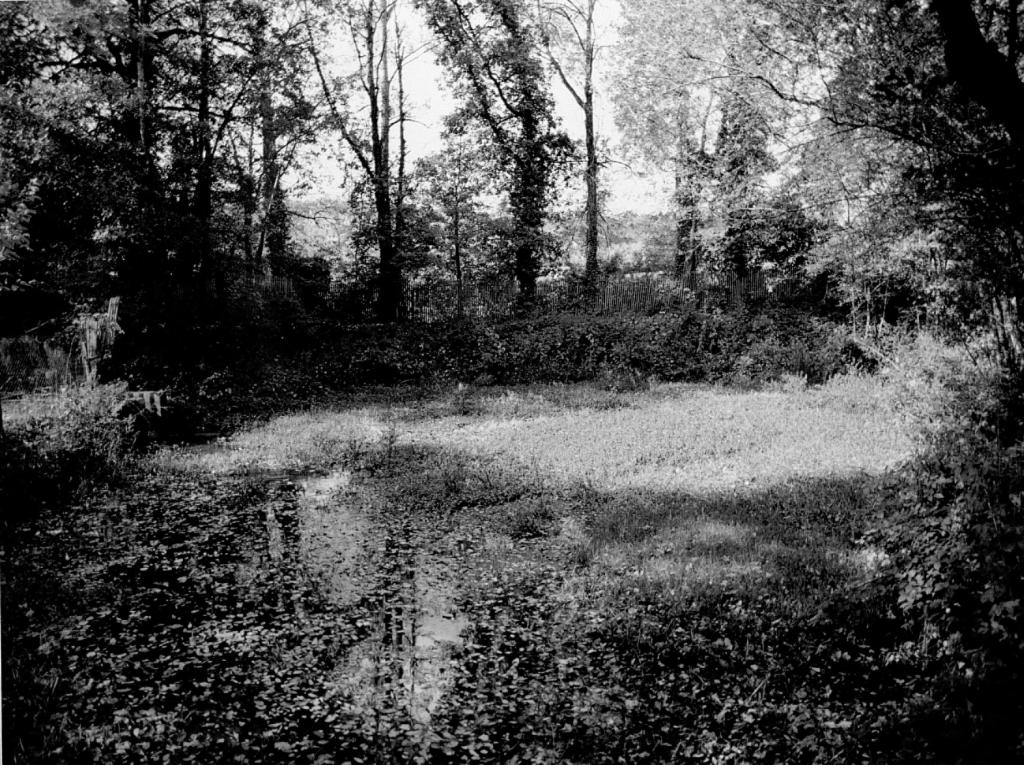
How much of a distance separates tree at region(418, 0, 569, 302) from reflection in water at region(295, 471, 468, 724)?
722 inches

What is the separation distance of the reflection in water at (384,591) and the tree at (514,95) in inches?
722

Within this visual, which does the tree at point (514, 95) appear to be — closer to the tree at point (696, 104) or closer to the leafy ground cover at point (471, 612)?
the tree at point (696, 104)

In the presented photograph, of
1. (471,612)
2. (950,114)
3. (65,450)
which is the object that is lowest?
(471,612)

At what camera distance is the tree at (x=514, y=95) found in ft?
89.2

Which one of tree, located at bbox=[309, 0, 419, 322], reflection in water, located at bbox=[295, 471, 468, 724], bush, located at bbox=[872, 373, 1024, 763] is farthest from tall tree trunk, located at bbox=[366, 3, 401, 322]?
bush, located at bbox=[872, 373, 1024, 763]

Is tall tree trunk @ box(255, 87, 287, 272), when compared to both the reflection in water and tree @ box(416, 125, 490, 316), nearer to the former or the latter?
tree @ box(416, 125, 490, 316)

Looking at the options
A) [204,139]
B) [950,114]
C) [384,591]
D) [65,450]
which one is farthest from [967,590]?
[204,139]

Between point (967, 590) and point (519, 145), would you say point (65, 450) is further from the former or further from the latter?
point (519, 145)

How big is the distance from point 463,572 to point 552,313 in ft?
60.5

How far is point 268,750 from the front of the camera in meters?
4.62

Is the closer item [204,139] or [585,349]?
[204,139]

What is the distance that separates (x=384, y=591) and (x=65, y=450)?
22.1ft

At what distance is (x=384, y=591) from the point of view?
7.11 metres

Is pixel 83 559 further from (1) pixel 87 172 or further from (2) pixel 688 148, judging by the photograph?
(2) pixel 688 148
